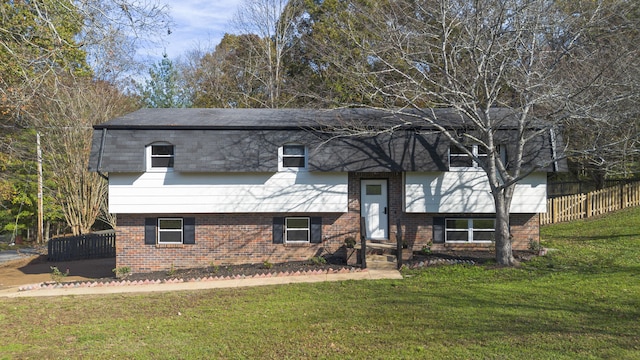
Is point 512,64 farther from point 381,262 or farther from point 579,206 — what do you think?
point 579,206

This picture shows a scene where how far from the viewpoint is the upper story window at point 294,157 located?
16766 mm

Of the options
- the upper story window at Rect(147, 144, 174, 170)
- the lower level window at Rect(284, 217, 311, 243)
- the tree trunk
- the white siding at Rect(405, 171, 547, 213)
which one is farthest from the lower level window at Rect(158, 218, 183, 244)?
the tree trunk

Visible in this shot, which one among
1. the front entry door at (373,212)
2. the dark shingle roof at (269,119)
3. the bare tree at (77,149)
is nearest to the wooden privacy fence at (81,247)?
the bare tree at (77,149)

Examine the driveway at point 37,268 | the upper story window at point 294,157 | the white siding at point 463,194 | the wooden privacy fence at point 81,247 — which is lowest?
the driveway at point 37,268

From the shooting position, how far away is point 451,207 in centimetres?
1639

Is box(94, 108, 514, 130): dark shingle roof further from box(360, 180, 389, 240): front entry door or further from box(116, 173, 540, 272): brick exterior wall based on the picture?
box(360, 180, 389, 240): front entry door

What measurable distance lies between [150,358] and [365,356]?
305 cm

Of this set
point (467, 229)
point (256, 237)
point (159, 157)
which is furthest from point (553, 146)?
point (159, 157)

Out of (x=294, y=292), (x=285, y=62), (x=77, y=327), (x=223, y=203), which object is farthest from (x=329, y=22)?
(x=77, y=327)

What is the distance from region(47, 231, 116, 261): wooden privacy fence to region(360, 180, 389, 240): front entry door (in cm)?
1504

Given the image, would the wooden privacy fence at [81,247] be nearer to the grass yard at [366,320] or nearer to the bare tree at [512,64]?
the grass yard at [366,320]

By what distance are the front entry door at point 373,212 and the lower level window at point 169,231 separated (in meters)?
6.17

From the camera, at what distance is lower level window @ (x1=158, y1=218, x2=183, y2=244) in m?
16.7

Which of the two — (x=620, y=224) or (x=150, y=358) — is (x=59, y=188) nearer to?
(x=150, y=358)
